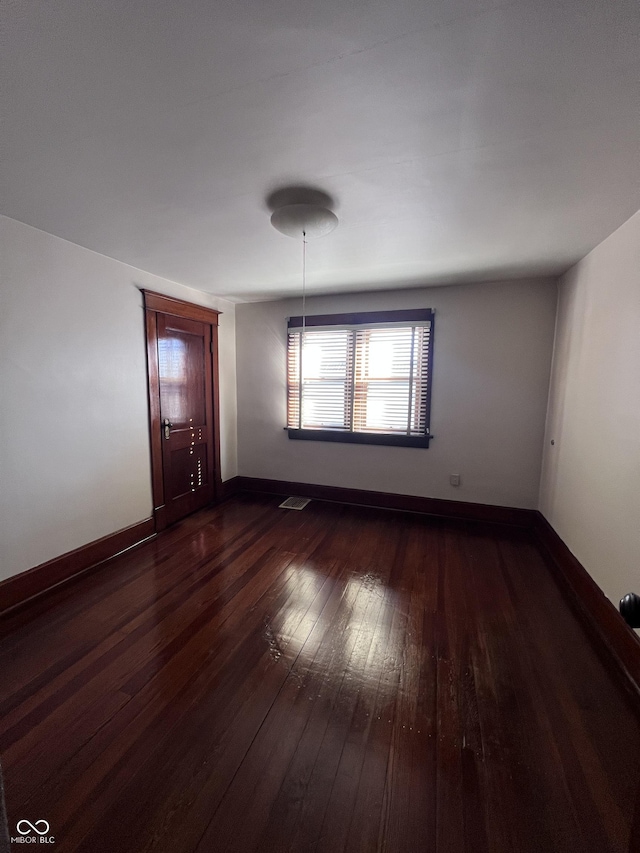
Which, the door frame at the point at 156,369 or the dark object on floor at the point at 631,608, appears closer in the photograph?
the dark object on floor at the point at 631,608

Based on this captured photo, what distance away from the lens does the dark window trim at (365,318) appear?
12.0 ft

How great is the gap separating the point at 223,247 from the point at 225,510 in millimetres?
2757

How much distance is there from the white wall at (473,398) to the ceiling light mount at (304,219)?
1913 millimetres

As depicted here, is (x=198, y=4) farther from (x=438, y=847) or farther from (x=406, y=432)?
(x=406, y=432)

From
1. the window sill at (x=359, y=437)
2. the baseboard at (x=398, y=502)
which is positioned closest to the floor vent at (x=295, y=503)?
the baseboard at (x=398, y=502)

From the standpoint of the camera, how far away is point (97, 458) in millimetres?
2752

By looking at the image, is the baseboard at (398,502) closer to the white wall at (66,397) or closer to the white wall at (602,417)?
the white wall at (602,417)

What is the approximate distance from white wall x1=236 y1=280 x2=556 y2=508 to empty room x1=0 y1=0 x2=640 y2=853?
31mm

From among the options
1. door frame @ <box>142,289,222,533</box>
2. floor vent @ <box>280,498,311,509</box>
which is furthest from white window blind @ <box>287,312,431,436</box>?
door frame @ <box>142,289,222,533</box>

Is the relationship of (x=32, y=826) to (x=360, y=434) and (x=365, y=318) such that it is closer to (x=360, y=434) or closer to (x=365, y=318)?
(x=360, y=434)

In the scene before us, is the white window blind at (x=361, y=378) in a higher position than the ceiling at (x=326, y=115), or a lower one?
lower

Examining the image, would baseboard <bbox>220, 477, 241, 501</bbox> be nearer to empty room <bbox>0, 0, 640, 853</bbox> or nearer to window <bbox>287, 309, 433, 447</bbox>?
empty room <bbox>0, 0, 640, 853</bbox>

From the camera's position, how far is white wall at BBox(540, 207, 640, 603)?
1901 mm

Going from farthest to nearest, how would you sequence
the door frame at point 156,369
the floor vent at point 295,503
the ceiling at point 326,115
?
the floor vent at point 295,503 < the door frame at point 156,369 < the ceiling at point 326,115
